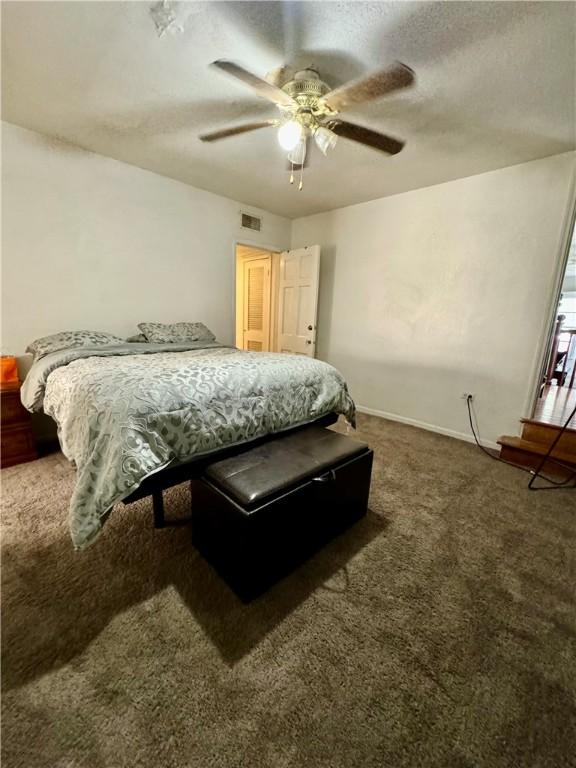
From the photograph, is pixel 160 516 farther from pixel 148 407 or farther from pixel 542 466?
pixel 542 466

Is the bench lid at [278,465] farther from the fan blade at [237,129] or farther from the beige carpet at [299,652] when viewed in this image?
the fan blade at [237,129]

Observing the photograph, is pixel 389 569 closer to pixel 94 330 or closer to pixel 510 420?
pixel 510 420

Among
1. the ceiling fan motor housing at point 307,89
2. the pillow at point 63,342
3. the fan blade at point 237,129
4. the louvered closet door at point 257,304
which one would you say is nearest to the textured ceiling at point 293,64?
the ceiling fan motor housing at point 307,89

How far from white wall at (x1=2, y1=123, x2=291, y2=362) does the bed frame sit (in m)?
1.99

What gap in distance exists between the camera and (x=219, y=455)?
5.58 feet

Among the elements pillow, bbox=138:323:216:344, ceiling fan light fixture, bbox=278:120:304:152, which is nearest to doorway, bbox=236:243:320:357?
pillow, bbox=138:323:216:344

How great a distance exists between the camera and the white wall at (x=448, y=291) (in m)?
2.58

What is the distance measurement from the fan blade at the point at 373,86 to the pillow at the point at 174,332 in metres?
2.18

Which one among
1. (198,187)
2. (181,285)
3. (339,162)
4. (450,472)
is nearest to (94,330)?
(181,285)

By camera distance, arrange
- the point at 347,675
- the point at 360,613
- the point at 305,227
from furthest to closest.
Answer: the point at 305,227 → the point at 360,613 → the point at 347,675

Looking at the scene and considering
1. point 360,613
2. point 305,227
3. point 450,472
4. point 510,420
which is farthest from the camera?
point 305,227

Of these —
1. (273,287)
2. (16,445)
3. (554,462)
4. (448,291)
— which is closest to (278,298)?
(273,287)

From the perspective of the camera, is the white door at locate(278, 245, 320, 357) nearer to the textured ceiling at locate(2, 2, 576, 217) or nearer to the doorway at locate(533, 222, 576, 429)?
the textured ceiling at locate(2, 2, 576, 217)

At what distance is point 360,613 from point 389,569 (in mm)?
300
